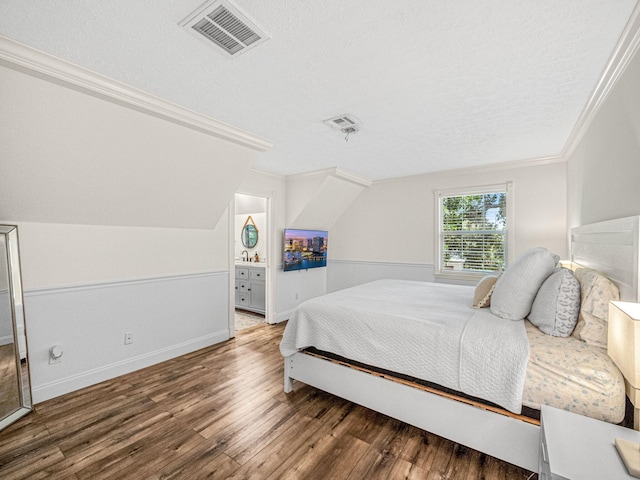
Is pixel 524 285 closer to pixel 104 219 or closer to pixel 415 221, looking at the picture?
pixel 415 221

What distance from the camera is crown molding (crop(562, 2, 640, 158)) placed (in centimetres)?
148

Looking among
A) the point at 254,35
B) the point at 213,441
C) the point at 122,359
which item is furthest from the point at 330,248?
the point at 254,35

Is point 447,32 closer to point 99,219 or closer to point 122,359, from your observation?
point 99,219

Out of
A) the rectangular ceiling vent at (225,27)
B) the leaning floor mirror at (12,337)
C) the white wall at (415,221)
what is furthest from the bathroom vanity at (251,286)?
the rectangular ceiling vent at (225,27)

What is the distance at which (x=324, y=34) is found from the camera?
1542mm

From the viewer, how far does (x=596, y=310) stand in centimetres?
164

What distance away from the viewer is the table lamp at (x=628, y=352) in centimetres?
106

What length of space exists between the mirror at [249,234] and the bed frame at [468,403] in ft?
11.4

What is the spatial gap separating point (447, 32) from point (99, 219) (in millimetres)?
3094

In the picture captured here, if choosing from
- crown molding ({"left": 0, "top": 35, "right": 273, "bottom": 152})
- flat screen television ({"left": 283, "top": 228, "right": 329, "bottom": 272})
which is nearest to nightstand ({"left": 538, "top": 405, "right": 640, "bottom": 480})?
crown molding ({"left": 0, "top": 35, "right": 273, "bottom": 152})

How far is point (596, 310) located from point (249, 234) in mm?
5146

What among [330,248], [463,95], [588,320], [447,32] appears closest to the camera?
[447,32]

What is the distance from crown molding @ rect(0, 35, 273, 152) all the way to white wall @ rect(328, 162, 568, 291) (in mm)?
3035

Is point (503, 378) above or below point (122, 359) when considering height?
above
